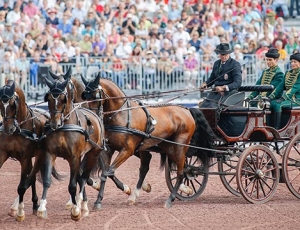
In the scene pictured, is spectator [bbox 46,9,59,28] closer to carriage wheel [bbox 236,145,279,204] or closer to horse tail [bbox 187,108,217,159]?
horse tail [bbox 187,108,217,159]

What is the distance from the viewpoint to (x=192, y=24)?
22953 millimetres

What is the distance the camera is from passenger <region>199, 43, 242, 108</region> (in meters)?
12.9

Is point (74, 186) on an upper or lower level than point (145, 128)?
lower

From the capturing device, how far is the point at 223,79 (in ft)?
43.0

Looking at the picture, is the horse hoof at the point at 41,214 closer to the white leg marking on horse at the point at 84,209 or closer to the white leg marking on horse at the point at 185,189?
the white leg marking on horse at the point at 84,209

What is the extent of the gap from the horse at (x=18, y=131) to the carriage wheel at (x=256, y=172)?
2706mm

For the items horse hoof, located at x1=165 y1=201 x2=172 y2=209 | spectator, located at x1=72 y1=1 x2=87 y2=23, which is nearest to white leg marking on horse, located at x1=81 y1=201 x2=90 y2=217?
horse hoof, located at x1=165 y1=201 x2=172 y2=209

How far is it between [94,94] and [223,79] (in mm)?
2158

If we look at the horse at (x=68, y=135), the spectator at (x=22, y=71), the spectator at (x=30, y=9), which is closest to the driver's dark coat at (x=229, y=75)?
the horse at (x=68, y=135)

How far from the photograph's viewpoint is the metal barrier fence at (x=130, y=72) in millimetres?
20344

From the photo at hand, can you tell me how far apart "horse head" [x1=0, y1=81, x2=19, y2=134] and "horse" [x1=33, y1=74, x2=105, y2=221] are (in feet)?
1.21

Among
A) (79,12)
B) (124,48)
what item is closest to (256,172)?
(124,48)

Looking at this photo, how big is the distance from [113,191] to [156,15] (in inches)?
394

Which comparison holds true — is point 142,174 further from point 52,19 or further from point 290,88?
point 52,19
